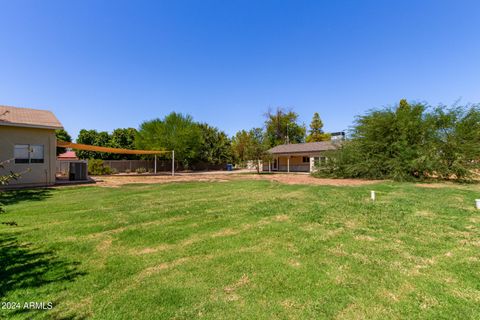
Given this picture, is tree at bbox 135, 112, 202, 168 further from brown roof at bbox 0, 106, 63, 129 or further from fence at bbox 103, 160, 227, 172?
brown roof at bbox 0, 106, 63, 129

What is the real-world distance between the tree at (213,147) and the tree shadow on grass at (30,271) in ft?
101

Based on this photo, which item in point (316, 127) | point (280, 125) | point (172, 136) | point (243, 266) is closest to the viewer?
point (243, 266)

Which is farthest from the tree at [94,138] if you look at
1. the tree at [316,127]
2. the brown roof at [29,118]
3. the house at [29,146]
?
the tree at [316,127]

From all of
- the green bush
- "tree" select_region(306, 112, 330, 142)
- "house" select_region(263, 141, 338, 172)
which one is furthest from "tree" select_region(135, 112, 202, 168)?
"tree" select_region(306, 112, 330, 142)

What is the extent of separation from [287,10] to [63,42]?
11968 mm

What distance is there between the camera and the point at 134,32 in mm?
13516

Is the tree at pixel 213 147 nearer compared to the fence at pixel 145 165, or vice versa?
the fence at pixel 145 165

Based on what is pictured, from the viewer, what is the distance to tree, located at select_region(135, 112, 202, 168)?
95.4 feet

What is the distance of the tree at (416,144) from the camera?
15352mm

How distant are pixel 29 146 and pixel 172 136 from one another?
16.9 metres

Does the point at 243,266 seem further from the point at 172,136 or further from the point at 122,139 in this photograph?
the point at 122,139

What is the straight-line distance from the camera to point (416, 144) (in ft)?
A: 53.6

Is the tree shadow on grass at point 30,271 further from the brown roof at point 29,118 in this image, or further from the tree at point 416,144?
the tree at point 416,144

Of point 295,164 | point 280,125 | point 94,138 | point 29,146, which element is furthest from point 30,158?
point 280,125
